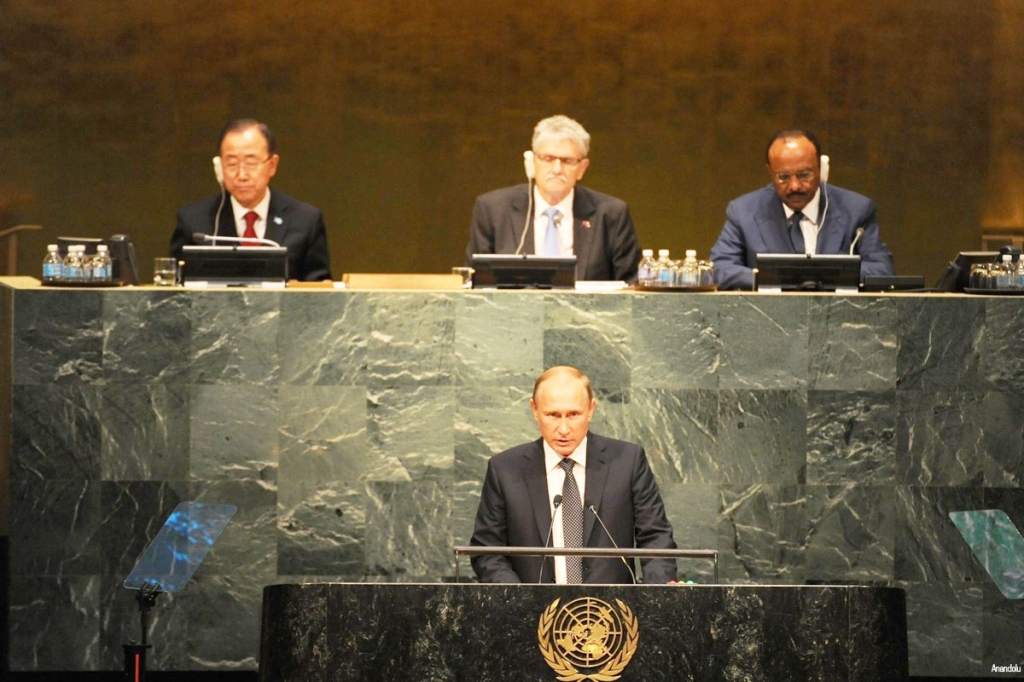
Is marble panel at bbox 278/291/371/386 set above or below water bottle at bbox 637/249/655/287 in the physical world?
below

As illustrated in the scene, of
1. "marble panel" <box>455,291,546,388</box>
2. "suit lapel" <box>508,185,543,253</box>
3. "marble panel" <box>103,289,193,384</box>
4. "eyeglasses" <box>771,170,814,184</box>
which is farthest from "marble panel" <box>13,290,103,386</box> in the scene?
"eyeglasses" <box>771,170,814,184</box>

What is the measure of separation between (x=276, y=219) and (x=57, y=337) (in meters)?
1.20

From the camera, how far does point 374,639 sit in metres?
3.70

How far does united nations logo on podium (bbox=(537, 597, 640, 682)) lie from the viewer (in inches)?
145

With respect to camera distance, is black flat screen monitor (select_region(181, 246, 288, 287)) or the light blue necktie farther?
the light blue necktie

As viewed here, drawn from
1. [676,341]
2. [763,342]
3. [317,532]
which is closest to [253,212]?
[317,532]

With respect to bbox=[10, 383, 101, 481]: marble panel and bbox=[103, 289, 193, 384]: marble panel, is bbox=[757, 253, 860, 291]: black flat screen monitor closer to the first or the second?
bbox=[103, 289, 193, 384]: marble panel

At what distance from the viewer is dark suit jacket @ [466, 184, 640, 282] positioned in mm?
6053

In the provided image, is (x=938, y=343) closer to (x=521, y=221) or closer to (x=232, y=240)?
(x=521, y=221)

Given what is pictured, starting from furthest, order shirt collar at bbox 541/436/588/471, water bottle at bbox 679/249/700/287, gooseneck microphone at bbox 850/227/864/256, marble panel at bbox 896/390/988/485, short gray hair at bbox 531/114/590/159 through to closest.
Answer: short gray hair at bbox 531/114/590/159
gooseneck microphone at bbox 850/227/864/256
water bottle at bbox 679/249/700/287
marble panel at bbox 896/390/988/485
shirt collar at bbox 541/436/588/471

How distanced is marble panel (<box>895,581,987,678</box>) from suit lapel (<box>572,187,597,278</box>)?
174cm

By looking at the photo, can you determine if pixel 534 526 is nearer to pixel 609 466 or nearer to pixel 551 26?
pixel 609 466

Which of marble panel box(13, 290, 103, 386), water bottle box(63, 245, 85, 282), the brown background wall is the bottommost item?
marble panel box(13, 290, 103, 386)

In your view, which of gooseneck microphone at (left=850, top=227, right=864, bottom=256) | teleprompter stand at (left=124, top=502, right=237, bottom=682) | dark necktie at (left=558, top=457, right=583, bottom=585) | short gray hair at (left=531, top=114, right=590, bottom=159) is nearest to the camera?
dark necktie at (left=558, top=457, right=583, bottom=585)
